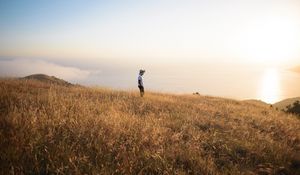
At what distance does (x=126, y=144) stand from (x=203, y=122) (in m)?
A: 5.00

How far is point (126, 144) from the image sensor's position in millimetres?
5949

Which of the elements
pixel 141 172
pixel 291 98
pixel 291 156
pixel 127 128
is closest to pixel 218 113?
pixel 291 156

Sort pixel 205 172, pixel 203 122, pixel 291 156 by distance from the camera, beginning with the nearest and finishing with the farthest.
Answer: pixel 205 172
pixel 291 156
pixel 203 122

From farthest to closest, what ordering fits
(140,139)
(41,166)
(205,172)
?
(140,139) → (205,172) → (41,166)

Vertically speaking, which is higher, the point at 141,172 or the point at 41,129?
the point at 41,129

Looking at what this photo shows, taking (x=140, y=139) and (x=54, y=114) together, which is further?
(x=54, y=114)

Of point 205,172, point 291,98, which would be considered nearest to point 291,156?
point 205,172

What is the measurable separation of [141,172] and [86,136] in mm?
1717

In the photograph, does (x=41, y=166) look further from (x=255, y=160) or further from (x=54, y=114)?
(x=255, y=160)

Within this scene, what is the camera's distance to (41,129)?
5809 millimetres

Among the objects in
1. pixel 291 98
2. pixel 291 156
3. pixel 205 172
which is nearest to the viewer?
pixel 205 172

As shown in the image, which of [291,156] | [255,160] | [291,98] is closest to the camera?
[255,160]

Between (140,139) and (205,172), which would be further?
(140,139)

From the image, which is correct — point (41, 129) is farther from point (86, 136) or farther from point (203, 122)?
point (203, 122)
